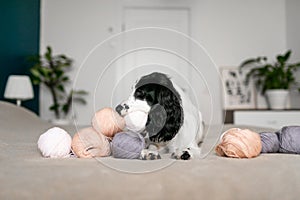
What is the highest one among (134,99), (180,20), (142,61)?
(180,20)

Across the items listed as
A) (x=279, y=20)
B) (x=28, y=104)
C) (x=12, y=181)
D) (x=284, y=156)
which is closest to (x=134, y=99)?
(x=12, y=181)

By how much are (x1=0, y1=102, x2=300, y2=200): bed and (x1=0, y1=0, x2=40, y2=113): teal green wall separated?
2.23 meters

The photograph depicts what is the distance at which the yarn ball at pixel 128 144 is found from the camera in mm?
866

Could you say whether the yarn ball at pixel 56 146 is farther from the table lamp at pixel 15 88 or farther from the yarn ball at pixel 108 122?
the table lamp at pixel 15 88

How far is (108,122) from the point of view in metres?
0.90

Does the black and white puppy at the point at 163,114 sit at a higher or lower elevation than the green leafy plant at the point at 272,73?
lower

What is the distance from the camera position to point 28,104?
3.57m

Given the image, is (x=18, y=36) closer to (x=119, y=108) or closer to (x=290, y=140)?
(x=119, y=108)

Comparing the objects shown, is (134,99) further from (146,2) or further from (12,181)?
(146,2)

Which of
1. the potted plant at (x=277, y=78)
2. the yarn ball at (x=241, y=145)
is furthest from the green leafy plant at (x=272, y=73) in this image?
the yarn ball at (x=241, y=145)

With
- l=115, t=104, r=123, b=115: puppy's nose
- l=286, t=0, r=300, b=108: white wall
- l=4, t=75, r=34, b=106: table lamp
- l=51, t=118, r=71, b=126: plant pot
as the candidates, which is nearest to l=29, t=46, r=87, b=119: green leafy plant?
l=51, t=118, r=71, b=126: plant pot

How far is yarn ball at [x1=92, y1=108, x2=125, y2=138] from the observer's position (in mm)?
889

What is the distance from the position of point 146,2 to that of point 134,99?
3.44m

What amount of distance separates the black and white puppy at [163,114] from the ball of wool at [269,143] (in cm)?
24
